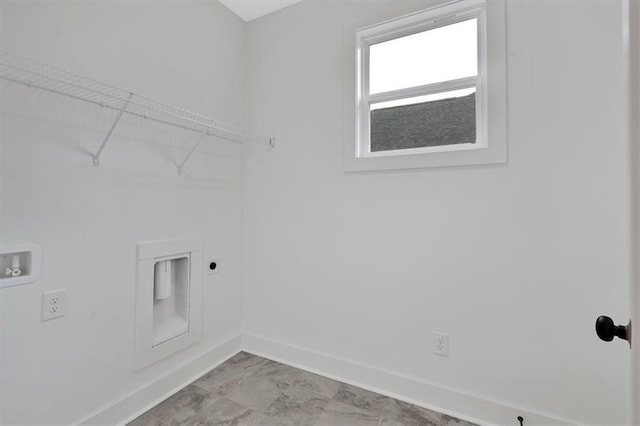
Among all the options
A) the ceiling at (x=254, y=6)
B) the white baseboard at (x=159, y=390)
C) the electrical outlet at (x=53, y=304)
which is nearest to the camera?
the electrical outlet at (x=53, y=304)

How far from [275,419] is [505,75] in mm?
2160

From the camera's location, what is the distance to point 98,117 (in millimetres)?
1481

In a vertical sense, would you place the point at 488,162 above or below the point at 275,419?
above

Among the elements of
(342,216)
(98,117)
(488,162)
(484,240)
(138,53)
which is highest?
(138,53)

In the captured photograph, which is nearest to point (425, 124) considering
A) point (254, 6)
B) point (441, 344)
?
point (441, 344)

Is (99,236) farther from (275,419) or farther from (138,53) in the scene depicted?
(275,419)

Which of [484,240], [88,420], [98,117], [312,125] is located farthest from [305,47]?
[88,420]

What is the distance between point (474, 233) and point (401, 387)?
3.30 feet

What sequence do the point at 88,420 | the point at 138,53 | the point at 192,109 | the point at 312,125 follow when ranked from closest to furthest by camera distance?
1. the point at 88,420
2. the point at 138,53
3. the point at 192,109
4. the point at 312,125

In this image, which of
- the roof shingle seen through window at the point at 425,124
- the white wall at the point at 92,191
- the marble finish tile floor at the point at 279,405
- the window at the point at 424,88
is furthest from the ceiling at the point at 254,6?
the marble finish tile floor at the point at 279,405

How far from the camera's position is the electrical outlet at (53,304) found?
4.29ft

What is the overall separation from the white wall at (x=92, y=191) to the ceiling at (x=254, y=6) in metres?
0.20

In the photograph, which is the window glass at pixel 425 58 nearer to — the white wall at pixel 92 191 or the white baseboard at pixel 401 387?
the white wall at pixel 92 191

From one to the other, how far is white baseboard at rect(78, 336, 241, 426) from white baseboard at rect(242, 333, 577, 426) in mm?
266
